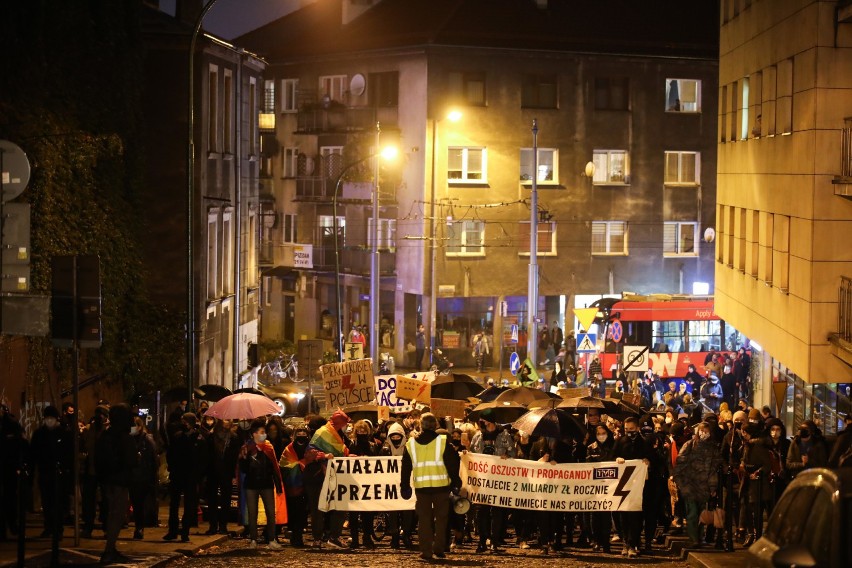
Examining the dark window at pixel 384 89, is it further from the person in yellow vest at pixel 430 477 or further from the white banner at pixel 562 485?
the person in yellow vest at pixel 430 477

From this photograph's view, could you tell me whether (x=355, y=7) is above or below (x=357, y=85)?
above

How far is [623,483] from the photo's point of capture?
761 inches

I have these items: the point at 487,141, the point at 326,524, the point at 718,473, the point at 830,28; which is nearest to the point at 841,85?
the point at 830,28

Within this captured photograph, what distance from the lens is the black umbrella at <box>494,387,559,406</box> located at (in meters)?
29.5

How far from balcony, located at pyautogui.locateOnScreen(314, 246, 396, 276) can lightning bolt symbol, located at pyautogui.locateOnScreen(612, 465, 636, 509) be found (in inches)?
1703

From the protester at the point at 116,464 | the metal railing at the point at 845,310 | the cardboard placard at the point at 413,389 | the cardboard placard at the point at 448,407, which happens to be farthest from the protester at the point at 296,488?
the metal railing at the point at 845,310

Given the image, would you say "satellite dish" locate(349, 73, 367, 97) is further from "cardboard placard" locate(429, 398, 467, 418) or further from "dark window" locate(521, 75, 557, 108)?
"cardboard placard" locate(429, 398, 467, 418)

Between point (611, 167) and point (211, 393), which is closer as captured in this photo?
point (211, 393)

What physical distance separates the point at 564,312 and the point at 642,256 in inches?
165

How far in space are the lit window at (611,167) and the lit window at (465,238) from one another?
19.1ft

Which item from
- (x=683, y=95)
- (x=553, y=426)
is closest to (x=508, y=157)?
(x=683, y=95)

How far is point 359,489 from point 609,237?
4487 cm

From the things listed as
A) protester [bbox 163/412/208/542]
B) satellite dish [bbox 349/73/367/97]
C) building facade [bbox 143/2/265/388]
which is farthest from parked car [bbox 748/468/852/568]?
satellite dish [bbox 349/73/367/97]

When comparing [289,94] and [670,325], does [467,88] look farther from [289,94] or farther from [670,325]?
[670,325]
